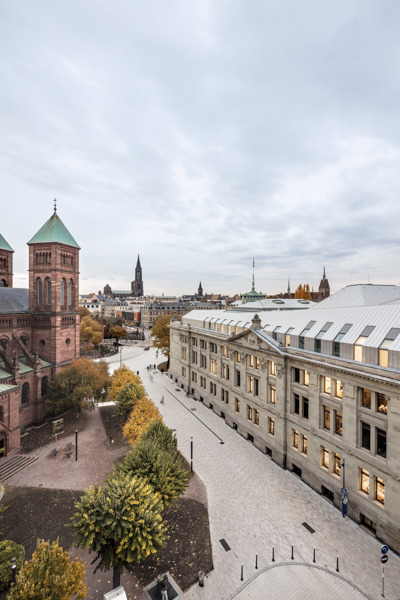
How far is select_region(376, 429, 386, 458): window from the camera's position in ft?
66.2

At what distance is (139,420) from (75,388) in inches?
537

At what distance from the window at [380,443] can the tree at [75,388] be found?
109ft

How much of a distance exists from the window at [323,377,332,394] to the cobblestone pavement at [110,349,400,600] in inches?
367

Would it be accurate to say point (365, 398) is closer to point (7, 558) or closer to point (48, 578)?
point (48, 578)

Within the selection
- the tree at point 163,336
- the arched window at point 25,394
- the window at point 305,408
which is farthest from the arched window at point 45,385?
the window at point 305,408

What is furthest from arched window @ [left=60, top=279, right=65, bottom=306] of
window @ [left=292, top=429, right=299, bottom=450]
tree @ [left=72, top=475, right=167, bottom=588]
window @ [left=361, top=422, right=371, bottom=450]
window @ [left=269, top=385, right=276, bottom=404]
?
window @ [left=361, top=422, right=371, bottom=450]

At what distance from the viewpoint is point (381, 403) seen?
20.3 m

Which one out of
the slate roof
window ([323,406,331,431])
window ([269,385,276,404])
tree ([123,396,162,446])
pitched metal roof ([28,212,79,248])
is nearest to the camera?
window ([323,406,331,431])

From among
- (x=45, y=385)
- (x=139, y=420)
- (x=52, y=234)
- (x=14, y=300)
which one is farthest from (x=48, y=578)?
(x=52, y=234)

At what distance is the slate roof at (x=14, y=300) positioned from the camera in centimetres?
4094

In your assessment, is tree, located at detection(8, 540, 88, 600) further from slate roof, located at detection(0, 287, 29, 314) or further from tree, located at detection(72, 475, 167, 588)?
slate roof, located at detection(0, 287, 29, 314)

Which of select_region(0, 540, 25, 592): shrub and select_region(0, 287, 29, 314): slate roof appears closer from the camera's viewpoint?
select_region(0, 540, 25, 592): shrub

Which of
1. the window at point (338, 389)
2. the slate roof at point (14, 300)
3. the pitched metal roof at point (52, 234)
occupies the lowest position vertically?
the window at point (338, 389)

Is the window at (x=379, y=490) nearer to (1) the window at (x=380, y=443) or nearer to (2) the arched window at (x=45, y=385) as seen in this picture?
(1) the window at (x=380, y=443)
